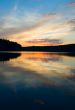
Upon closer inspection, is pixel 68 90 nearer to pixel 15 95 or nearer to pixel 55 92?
pixel 55 92

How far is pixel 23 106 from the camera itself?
30.5 ft

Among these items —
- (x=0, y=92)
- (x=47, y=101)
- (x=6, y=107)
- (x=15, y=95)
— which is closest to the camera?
(x=6, y=107)

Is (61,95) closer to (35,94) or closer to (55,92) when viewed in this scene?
(55,92)

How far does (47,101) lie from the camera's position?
1019 cm

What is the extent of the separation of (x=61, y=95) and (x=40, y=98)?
1.46 meters

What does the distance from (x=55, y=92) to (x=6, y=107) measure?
4.05 metres

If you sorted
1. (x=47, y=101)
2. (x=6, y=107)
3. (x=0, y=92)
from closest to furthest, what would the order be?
(x=6, y=107)
(x=47, y=101)
(x=0, y=92)

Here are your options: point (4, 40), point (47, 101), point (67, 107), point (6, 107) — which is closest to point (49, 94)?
point (47, 101)

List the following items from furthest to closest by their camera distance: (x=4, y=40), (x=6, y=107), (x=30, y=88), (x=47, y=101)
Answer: (x=4, y=40) → (x=30, y=88) → (x=47, y=101) → (x=6, y=107)

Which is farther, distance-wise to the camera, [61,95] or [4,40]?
[4,40]

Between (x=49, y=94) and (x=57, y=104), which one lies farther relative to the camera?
(x=49, y=94)

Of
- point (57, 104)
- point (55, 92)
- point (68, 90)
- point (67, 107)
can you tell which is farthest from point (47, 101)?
point (68, 90)

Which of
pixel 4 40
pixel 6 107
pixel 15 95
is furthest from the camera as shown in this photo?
pixel 4 40

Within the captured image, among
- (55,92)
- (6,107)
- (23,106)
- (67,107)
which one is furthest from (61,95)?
(6,107)
